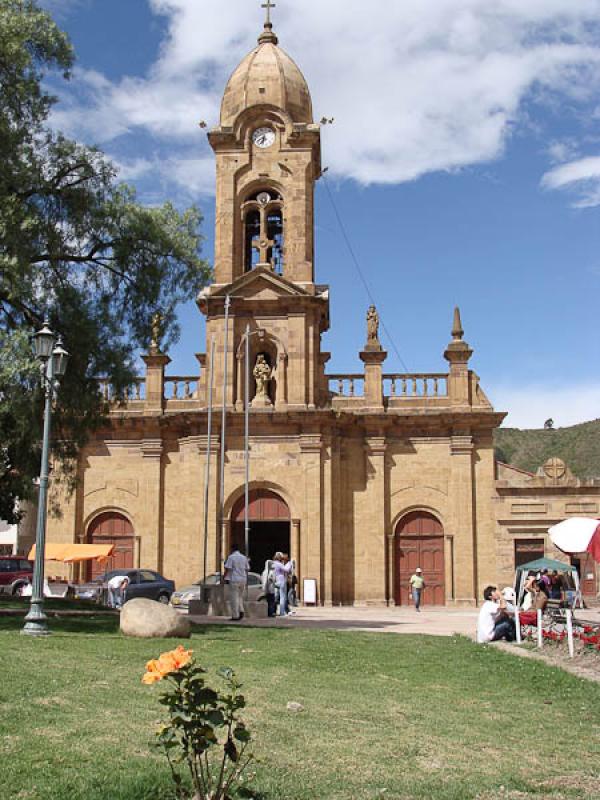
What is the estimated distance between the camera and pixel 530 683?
1250cm

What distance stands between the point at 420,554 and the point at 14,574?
15.0 meters

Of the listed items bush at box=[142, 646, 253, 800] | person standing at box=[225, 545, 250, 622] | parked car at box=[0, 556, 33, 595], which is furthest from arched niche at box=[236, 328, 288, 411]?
bush at box=[142, 646, 253, 800]

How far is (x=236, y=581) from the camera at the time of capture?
77.9 feet

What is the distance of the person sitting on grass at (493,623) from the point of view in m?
18.0

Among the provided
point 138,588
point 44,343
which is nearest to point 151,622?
point 44,343

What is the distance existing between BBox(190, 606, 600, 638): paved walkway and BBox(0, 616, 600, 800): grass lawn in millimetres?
6202

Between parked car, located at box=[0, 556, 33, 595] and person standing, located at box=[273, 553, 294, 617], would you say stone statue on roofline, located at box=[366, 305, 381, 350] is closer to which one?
person standing, located at box=[273, 553, 294, 617]

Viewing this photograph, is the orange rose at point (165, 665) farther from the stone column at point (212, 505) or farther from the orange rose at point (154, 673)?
the stone column at point (212, 505)

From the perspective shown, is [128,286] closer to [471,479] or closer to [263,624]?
[263,624]

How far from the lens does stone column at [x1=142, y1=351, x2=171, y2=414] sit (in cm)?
3547

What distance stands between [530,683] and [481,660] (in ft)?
7.72

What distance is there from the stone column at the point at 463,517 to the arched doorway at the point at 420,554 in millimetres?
722

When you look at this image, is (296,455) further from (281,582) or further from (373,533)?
(281,582)

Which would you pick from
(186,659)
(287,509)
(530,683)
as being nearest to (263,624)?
(530,683)
